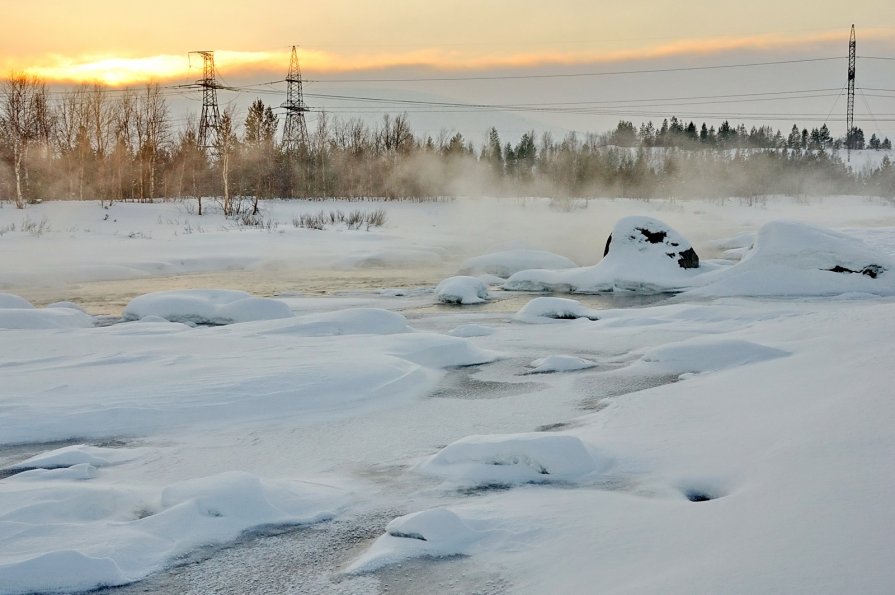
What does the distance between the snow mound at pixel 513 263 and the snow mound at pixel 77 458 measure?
47.9 feet

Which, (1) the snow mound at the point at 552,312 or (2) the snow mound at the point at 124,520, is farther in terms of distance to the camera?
(1) the snow mound at the point at 552,312

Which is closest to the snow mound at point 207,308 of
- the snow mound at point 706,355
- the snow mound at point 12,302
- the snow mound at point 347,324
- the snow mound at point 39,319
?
the snow mound at point 39,319

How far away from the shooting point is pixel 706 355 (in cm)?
779

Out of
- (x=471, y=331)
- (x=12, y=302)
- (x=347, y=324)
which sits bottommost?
(x=471, y=331)

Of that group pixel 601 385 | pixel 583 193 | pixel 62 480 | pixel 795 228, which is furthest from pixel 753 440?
pixel 583 193

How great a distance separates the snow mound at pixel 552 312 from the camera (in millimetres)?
11695

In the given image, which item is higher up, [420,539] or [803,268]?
[803,268]

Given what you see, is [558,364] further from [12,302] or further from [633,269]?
[633,269]

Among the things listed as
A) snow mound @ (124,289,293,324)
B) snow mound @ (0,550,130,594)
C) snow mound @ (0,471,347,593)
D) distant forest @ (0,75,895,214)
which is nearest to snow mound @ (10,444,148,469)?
snow mound @ (0,471,347,593)

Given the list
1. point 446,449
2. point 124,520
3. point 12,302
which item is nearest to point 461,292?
point 12,302

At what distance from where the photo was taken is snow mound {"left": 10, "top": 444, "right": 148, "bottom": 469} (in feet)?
16.4

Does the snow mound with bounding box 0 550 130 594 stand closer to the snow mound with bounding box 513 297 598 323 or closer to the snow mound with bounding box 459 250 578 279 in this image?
the snow mound with bounding box 513 297 598 323

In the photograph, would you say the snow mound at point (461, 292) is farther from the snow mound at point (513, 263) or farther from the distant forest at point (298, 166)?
the distant forest at point (298, 166)

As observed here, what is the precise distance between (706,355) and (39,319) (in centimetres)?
794
